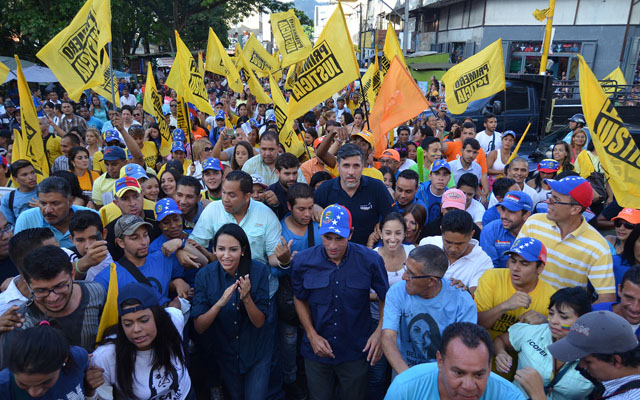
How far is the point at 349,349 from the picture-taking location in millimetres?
3271

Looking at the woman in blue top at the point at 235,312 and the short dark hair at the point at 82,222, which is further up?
the short dark hair at the point at 82,222

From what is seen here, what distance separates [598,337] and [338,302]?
1.62 metres

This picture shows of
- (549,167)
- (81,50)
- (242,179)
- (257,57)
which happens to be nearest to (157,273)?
(242,179)

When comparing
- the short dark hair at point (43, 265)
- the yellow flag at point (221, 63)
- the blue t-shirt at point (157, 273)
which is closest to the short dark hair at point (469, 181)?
the blue t-shirt at point (157, 273)

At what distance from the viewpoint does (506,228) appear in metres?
4.17

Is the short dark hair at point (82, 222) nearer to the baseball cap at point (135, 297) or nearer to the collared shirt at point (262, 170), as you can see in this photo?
the baseball cap at point (135, 297)

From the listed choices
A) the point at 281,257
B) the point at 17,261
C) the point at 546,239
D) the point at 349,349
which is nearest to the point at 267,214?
the point at 281,257

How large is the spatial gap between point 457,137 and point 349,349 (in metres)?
6.84

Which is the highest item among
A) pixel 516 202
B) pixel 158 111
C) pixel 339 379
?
pixel 158 111

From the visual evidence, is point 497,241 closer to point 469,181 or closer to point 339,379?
point 469,181

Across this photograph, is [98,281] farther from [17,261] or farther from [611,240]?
[611,240]

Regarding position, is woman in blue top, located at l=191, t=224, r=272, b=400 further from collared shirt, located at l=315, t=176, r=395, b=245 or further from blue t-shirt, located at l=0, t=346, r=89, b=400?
collared shirt, located at l=315, t=176, r=395, b=245

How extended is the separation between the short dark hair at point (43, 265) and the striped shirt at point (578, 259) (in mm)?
3490

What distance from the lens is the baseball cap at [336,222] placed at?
318 cm
